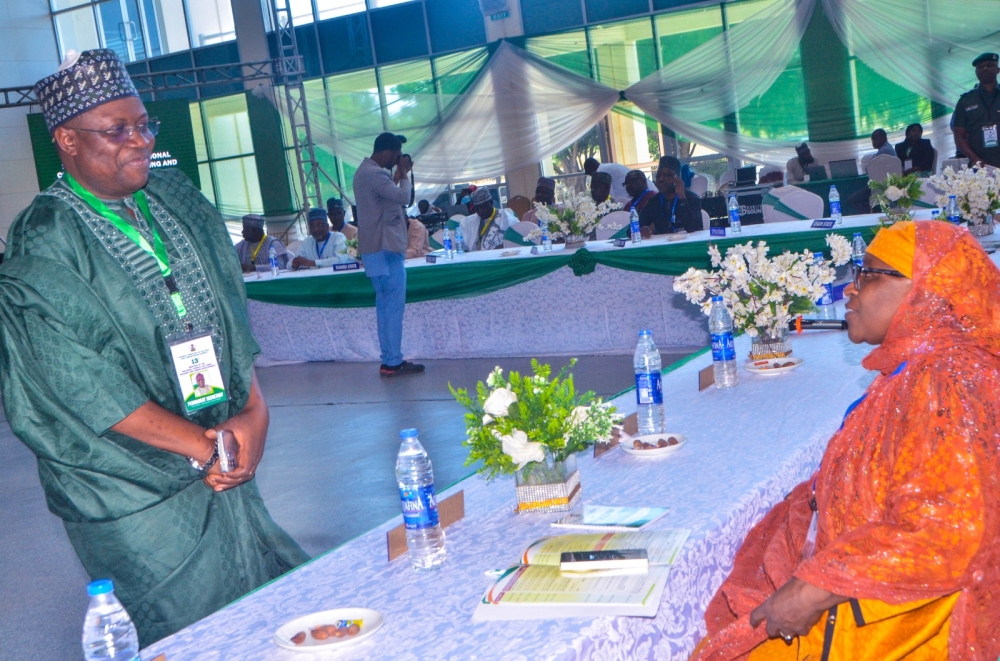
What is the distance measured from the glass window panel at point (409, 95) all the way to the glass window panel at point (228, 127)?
273cm

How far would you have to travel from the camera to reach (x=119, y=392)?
5.54ft

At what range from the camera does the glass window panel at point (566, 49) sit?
1302 centimetres

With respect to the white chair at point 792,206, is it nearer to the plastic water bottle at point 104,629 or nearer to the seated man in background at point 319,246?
the seated man in background at point 319,246

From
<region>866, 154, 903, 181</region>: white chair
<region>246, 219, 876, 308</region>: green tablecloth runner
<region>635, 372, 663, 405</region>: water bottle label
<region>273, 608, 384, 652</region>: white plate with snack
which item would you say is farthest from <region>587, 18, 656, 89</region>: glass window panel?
<region>273, 608, 384, 652</region>: white plate with snack

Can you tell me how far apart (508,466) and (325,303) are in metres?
5.98

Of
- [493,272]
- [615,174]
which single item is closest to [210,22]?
[615,174]

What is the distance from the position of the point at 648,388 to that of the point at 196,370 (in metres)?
1.01

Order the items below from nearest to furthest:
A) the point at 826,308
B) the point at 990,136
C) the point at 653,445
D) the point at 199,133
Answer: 1. the point at 653,445
2. the point at 826,308
3. the point at 990,136
4. the point at 199,133

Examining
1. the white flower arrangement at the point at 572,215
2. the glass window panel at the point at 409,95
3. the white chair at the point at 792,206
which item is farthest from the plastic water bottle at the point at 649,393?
the glass window panel at the point at 409,95

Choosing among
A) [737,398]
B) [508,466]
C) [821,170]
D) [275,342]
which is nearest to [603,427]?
[508,466]

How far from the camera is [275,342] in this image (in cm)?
815

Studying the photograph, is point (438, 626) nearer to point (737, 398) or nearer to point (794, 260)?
point (737, 398)

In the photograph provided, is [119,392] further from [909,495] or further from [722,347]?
[722,347]

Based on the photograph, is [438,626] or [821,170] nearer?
[438,626]
